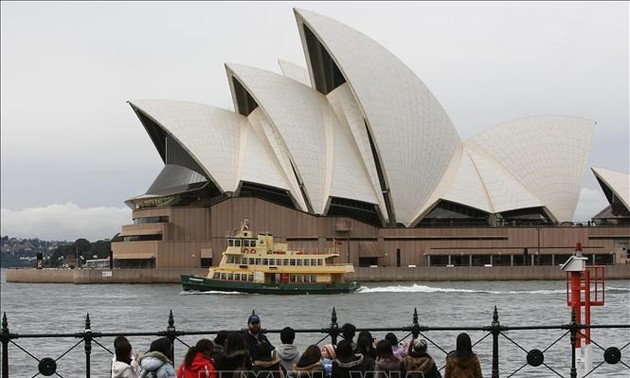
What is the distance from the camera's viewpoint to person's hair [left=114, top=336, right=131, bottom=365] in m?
9.41

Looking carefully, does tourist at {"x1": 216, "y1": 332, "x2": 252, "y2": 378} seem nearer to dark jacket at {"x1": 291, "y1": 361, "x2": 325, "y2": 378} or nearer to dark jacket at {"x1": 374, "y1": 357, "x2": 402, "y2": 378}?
dark jacket at {"x1": 291, "y1": 361, "x2": 325, "y2": 378}

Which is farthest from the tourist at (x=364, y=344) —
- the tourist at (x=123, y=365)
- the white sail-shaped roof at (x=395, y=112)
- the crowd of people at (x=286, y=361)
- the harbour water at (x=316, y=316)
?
the white sail-shaped roof at (x=395, y=112)

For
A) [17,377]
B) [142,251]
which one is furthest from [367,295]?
[17,377]

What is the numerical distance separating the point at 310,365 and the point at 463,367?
1.36 meters

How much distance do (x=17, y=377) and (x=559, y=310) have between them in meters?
22.0

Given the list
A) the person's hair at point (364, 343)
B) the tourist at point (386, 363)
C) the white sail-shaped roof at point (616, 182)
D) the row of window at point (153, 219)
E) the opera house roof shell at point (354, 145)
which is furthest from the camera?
the white sail-shaped roof at point (616, 182)

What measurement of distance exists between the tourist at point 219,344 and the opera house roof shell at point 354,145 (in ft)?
190

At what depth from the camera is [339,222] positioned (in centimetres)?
7044

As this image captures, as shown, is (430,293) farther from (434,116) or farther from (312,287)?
(434,116)

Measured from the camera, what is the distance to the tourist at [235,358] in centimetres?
909

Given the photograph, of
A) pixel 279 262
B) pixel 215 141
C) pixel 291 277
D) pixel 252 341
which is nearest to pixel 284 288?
pixel 291 277

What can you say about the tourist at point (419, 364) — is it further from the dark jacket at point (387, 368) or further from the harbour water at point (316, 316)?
the harbour water at point (316, 316)

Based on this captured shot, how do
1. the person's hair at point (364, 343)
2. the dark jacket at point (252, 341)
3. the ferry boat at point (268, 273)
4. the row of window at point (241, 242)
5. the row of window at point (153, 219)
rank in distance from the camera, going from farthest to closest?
the row of window at point (153, 219), the row of window at point (241, 242), the ferry boat at point (268, 273), the dark jacket at point (252, 341), the person's hair at point (364, 343)

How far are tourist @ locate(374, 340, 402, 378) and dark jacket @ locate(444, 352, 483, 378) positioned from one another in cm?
46
